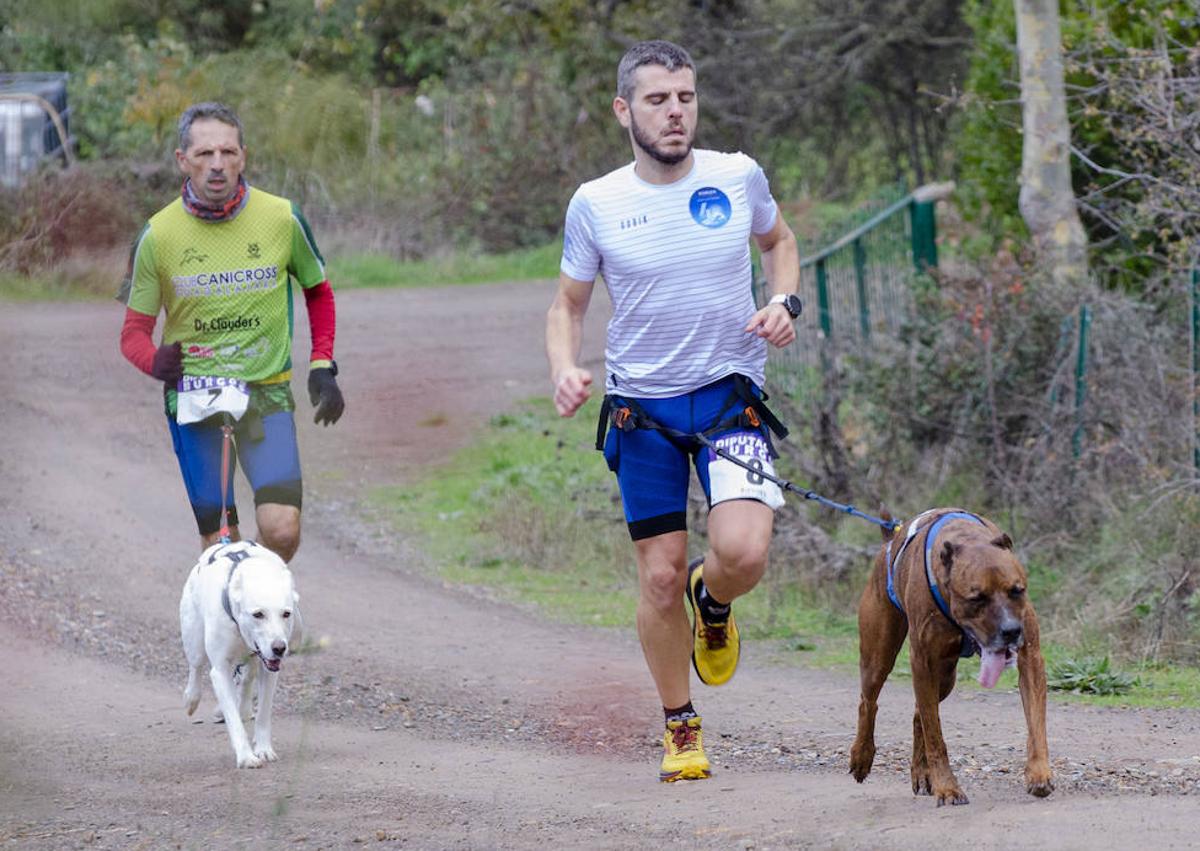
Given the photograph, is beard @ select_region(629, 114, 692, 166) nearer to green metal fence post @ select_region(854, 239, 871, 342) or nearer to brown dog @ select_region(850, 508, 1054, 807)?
brown dog @ select_region(850, 508, 1054, 807)

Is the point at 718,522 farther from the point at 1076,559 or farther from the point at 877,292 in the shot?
the point at 877,292

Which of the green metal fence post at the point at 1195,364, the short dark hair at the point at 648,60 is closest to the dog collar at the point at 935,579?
the short dark hair at the point at 648,60

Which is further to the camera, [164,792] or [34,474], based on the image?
[34,474]

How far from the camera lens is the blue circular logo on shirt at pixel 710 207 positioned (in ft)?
17.4

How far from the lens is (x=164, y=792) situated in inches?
222

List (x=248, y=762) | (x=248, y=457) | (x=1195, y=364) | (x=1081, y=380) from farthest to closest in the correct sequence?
(x=1081, y=380) < (x=1195, y=364) < (x=248, y=457) < (x=248, y=762)

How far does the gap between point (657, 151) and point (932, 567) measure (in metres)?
1.54

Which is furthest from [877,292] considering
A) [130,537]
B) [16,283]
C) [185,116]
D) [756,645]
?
[16,283]

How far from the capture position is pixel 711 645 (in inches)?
229

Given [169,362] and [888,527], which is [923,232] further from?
[888,527]

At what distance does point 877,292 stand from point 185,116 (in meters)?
6.71

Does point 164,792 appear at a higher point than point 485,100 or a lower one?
lower

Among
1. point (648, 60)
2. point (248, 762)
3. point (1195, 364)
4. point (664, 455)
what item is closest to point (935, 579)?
point (664, 455)

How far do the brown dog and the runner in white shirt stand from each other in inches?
19.3
